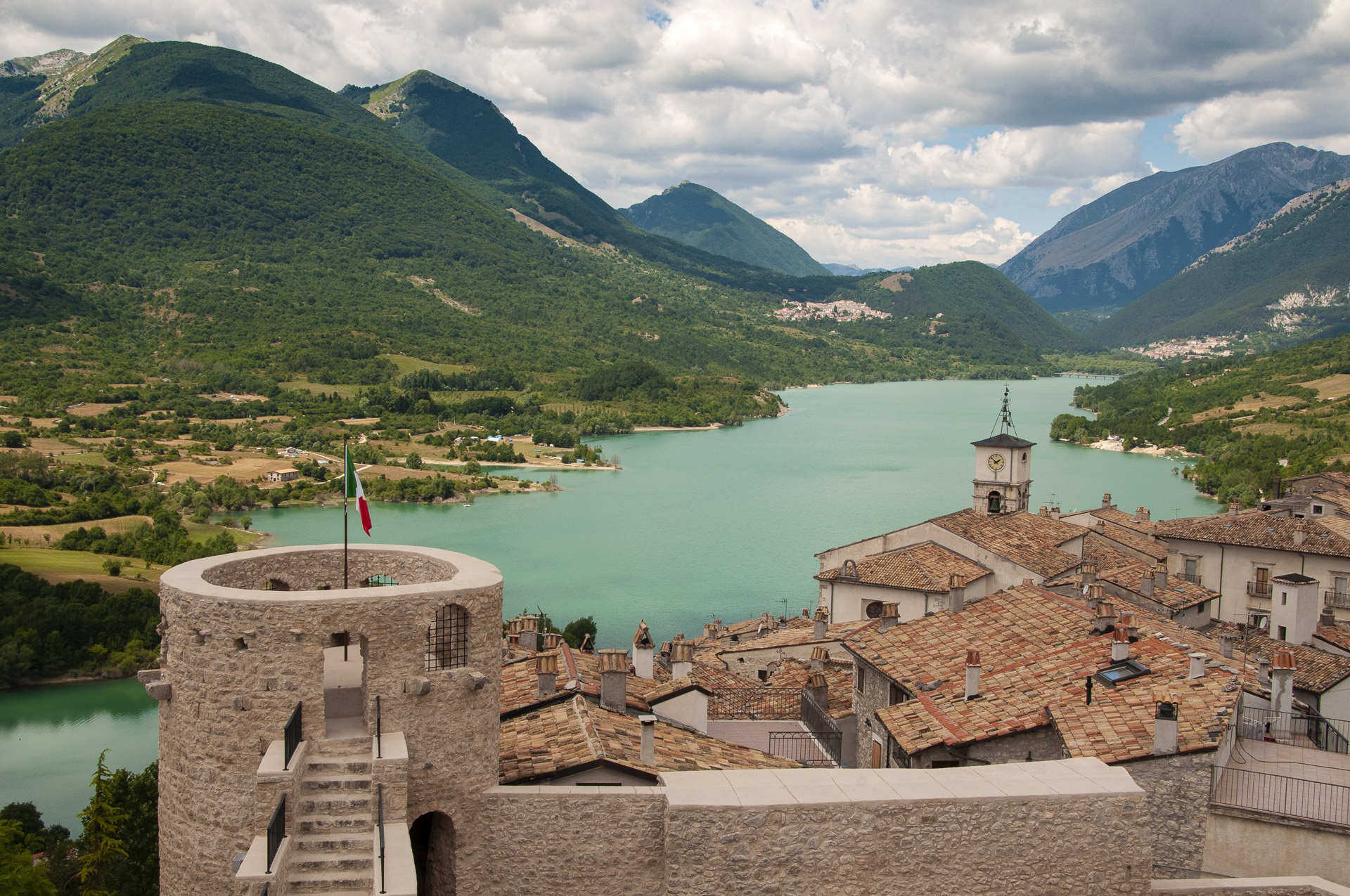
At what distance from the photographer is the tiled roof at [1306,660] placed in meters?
18.7

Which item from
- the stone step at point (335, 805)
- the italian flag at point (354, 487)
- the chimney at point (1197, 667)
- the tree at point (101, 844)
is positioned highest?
the italian flag at point (354, 487)

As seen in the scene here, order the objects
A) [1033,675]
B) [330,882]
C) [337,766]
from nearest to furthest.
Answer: [330,882]
[337,766]
[1033,675]

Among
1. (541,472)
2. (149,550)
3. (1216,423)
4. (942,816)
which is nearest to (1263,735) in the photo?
(942,816)

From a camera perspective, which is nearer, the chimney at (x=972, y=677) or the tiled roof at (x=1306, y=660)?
the chimney at (x=972, y=677)

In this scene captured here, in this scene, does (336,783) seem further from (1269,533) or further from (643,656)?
(1269,533)

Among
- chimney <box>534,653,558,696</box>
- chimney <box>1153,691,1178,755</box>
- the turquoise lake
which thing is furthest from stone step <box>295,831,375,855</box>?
the turquoise lake

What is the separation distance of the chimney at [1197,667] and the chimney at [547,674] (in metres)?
7.62

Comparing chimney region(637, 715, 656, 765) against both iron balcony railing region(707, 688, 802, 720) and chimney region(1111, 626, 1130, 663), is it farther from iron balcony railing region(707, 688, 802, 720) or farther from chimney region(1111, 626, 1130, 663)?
chimney region(1111, 626, 1130, 663)

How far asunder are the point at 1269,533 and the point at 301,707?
91.5ft

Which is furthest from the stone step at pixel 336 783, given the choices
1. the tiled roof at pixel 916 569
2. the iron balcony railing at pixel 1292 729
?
the tiled roof at pixel 916 569

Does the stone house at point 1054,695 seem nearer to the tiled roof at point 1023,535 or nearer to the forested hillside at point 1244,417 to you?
the tiled roof at point 1023,535

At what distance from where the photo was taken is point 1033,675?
14672 millimetres

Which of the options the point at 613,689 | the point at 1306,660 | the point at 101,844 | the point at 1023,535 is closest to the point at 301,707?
the point at 613,689

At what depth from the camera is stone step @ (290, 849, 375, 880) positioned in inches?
313
